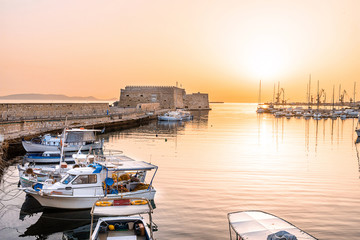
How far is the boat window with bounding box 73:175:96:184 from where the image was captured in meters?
12.7

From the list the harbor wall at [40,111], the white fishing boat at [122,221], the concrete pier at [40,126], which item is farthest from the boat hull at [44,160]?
the white fishing boat at [122,221]

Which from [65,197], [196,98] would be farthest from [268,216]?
[196,98]

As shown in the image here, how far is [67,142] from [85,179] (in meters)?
12.6

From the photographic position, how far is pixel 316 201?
47.8 feet

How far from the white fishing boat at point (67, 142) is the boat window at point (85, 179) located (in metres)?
10.3

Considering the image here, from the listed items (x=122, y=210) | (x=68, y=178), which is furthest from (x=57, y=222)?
(x=122, y=210)

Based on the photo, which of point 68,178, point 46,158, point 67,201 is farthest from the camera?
point 46,158

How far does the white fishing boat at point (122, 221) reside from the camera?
8.95m

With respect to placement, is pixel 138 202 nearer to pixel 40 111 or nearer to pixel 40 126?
pixel 40 126

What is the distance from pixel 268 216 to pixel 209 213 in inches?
154

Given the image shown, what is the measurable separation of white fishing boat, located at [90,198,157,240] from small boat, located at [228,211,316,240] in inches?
89.4

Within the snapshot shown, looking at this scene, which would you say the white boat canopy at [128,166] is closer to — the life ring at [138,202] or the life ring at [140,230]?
the life ring at [138,202]

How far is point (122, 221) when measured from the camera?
31.1 feet

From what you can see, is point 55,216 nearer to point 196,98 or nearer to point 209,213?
point 209,213
